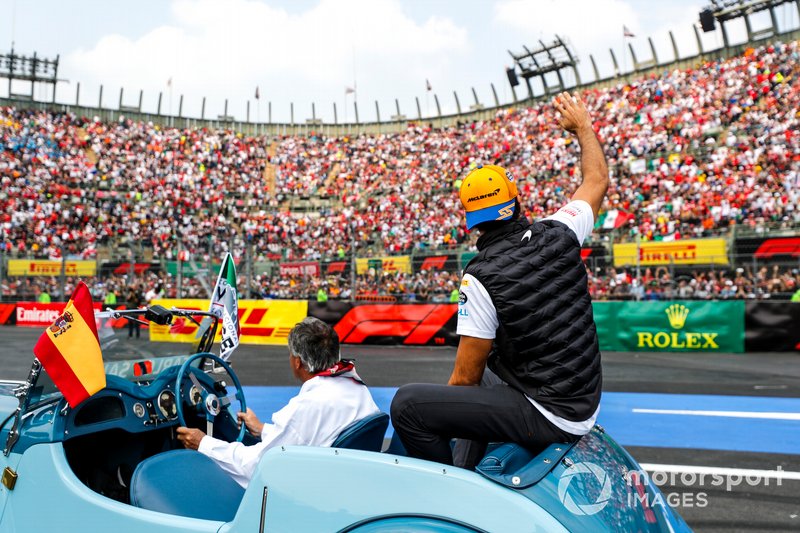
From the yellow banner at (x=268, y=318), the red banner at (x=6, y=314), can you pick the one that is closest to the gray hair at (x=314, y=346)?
the yellow banner at (x=268, y=318)

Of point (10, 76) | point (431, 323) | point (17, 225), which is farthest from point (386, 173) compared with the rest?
point (10, 76)

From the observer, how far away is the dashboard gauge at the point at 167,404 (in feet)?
10.8

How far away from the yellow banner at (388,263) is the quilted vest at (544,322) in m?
14.1

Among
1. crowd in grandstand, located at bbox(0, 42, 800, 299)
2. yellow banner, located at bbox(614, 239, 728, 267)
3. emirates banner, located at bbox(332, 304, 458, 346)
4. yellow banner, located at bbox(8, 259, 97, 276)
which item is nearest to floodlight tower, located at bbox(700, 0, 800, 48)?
crowd in grandstand, located at bbox(0, 42, 800, 299)

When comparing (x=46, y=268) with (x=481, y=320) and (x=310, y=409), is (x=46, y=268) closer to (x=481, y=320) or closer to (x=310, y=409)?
(x=310, y=409)

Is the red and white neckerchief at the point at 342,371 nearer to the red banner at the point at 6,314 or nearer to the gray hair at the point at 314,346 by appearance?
the gray hair at the point at 314,346

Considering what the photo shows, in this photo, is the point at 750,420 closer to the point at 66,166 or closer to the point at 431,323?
the point at 431,323

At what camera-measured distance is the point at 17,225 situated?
93.9ft

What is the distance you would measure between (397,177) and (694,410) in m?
30.1

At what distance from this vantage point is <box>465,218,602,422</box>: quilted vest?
2.38 meters

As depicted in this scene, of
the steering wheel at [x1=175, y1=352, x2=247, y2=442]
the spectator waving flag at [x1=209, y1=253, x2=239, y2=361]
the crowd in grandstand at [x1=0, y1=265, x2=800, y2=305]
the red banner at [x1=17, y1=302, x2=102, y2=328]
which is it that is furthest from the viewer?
the red banner at [x1=17, y1=302, x2=102, y2=328]

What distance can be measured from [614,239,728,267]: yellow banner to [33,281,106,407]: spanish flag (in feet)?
46.6

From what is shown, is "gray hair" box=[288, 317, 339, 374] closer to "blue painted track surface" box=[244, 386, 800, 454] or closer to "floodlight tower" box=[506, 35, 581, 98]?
"blue painted track surface" box=[244, 386, 800, 454]

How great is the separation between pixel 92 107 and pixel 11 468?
4393cm
